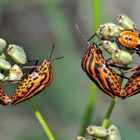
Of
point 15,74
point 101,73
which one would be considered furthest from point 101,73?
point 15,74

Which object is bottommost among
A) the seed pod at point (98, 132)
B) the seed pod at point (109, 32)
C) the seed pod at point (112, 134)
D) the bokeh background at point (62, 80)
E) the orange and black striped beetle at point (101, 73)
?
the bokeh background at point (62, 80)

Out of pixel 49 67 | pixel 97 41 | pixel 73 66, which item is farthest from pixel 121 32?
pixel 73 66

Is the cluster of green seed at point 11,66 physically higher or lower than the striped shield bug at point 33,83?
higher

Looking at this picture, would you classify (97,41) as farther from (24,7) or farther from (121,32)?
(24,7)

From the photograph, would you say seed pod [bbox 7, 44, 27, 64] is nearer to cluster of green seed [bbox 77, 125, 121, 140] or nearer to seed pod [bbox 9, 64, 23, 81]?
seed pod [bbox 9, 64, 23, 81]

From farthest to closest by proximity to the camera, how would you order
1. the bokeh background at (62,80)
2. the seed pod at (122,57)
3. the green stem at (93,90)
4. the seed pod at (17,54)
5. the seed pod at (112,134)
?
1. the bokeh background at (62,80)
2. the green stem at (93,90)
3. the seed pod at (17,54)
4. the seed pod at (122,57)
5. the seed pod at (112,134)

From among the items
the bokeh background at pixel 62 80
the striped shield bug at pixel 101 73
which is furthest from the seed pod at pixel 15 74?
the bokeh background at pixel 62 80

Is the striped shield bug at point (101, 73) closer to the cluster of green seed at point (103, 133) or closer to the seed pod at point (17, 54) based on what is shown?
the cluster of green seed at point (103, 133)
